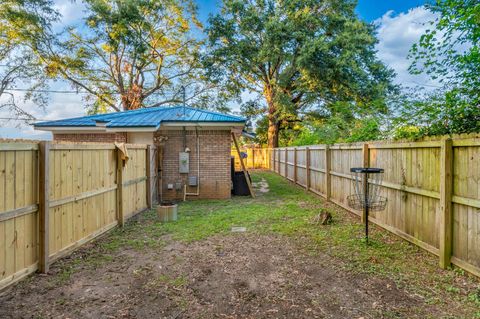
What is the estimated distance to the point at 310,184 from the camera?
37.1 ft

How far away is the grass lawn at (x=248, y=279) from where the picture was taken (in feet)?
9.60

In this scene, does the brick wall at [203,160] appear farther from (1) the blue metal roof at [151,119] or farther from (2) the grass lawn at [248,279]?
(2) the grass lawn at [248,279]

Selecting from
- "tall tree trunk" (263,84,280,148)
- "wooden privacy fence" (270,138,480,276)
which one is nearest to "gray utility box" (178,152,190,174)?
"wooden privacy fence" (270,138,480,276)

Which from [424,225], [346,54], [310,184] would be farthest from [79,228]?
[346,54]

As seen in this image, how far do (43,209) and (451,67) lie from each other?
670cm

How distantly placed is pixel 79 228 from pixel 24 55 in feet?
62.5

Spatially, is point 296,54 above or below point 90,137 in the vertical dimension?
above

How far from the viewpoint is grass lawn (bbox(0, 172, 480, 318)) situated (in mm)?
2926

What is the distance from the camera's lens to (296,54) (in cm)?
1967

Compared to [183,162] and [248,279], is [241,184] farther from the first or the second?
[248,279]

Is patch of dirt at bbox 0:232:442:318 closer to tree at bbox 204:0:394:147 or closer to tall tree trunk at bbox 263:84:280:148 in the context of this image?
tree at bbox 204:0:394:147

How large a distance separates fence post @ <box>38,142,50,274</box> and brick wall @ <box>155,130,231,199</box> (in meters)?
5.91

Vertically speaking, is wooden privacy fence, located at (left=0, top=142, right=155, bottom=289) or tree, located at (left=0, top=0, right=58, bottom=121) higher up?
tree, located at (left=0, top=0, right=58, bottom=121)

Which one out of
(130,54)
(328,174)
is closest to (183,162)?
(328,174)
